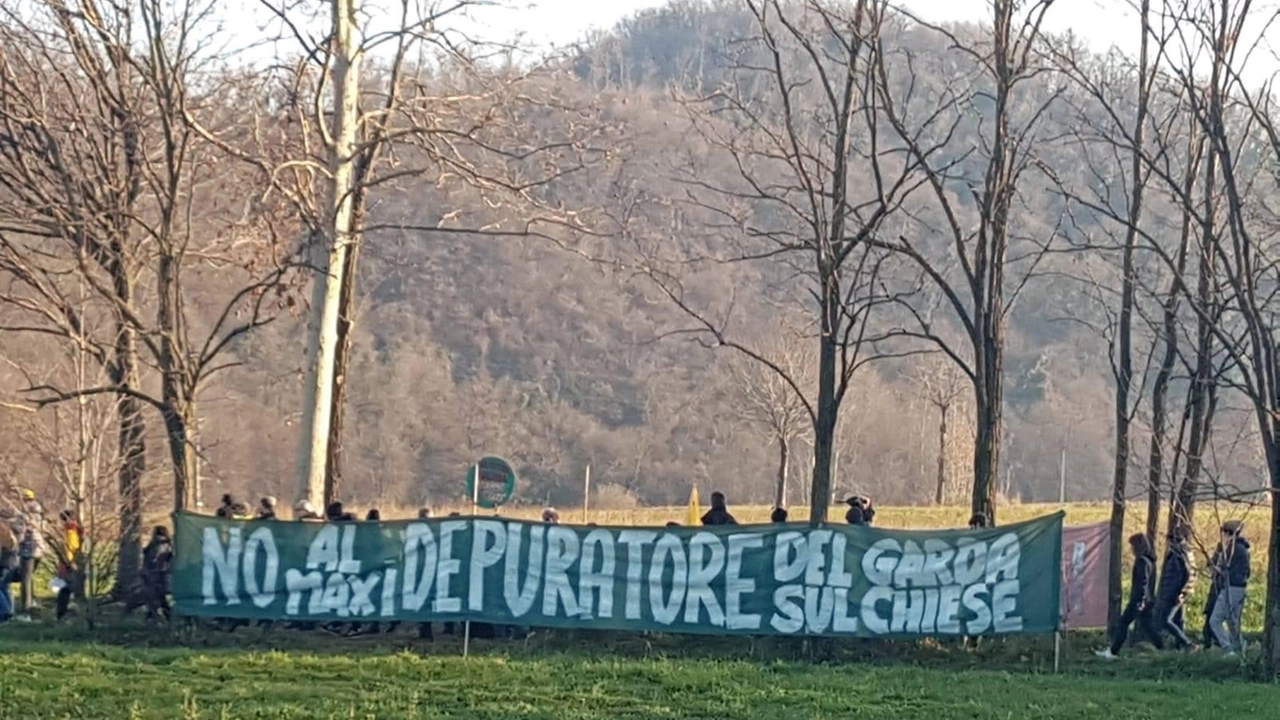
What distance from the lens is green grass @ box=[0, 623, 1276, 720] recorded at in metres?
13.3

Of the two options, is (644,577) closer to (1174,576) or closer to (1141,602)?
(1141,602)

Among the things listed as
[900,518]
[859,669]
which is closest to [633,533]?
[859,669]

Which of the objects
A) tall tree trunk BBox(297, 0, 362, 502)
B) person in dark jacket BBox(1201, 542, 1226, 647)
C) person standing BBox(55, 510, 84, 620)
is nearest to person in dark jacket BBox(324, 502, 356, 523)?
tall tree trunk BBox(297, 0, 362, 502)

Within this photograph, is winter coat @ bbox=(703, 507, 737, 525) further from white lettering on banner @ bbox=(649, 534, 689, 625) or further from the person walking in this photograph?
the person walking

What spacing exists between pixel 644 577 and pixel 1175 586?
665 cm

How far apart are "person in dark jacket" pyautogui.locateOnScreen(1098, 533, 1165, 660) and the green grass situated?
456mm

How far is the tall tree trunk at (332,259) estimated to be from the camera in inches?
824

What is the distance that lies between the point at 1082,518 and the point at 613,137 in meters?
22.4

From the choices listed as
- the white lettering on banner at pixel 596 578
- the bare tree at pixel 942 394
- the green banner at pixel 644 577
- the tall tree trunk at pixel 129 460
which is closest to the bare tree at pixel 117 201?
the tall tree trunk at pixel 129 460

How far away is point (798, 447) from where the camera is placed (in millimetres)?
82500

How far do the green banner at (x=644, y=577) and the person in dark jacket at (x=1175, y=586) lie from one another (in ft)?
9.19

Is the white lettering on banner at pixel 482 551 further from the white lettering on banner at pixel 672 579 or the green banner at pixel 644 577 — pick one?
the white lettering on banner at pixel 672 579

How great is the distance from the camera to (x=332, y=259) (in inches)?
821

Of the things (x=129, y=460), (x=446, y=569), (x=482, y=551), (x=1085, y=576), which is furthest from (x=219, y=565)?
(x=1085, y=576)
